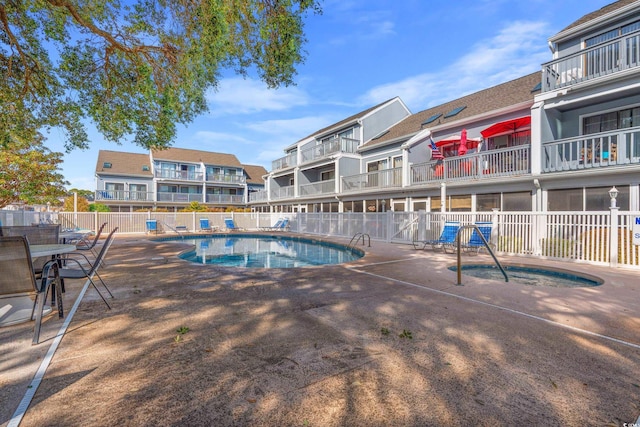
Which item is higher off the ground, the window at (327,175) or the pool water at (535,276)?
the window at (327,175)

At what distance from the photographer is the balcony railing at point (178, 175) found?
3491cm

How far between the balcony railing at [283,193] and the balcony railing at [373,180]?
306 inches

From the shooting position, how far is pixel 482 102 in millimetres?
16141

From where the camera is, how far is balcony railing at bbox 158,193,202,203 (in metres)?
34.4

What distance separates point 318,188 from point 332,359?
71.5ft

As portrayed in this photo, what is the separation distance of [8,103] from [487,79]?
2225 cm

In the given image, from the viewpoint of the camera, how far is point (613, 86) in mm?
10062

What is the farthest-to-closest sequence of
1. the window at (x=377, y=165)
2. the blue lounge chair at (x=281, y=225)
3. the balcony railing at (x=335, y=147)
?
the blue lounge chair at (x=281, y=225) → the balcony railing at (x=335, y=147) → the window at (x=377, y=165)

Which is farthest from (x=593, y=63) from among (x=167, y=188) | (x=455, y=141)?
(x=167, y=188)

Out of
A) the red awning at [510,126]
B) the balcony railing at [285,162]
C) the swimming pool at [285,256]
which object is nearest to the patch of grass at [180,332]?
the swimming pool at [285,256]

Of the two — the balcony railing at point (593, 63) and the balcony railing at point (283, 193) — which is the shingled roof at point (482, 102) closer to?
the balcony railing at point (593, 63)

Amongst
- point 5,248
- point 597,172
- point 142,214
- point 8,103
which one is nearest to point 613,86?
point 597,172

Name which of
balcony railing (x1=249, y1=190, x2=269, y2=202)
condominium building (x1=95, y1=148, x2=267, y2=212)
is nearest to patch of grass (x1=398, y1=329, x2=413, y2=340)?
balcony railing (x1=249, y1=190, x2=269, y2=202)

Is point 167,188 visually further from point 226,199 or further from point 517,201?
point 517,201
